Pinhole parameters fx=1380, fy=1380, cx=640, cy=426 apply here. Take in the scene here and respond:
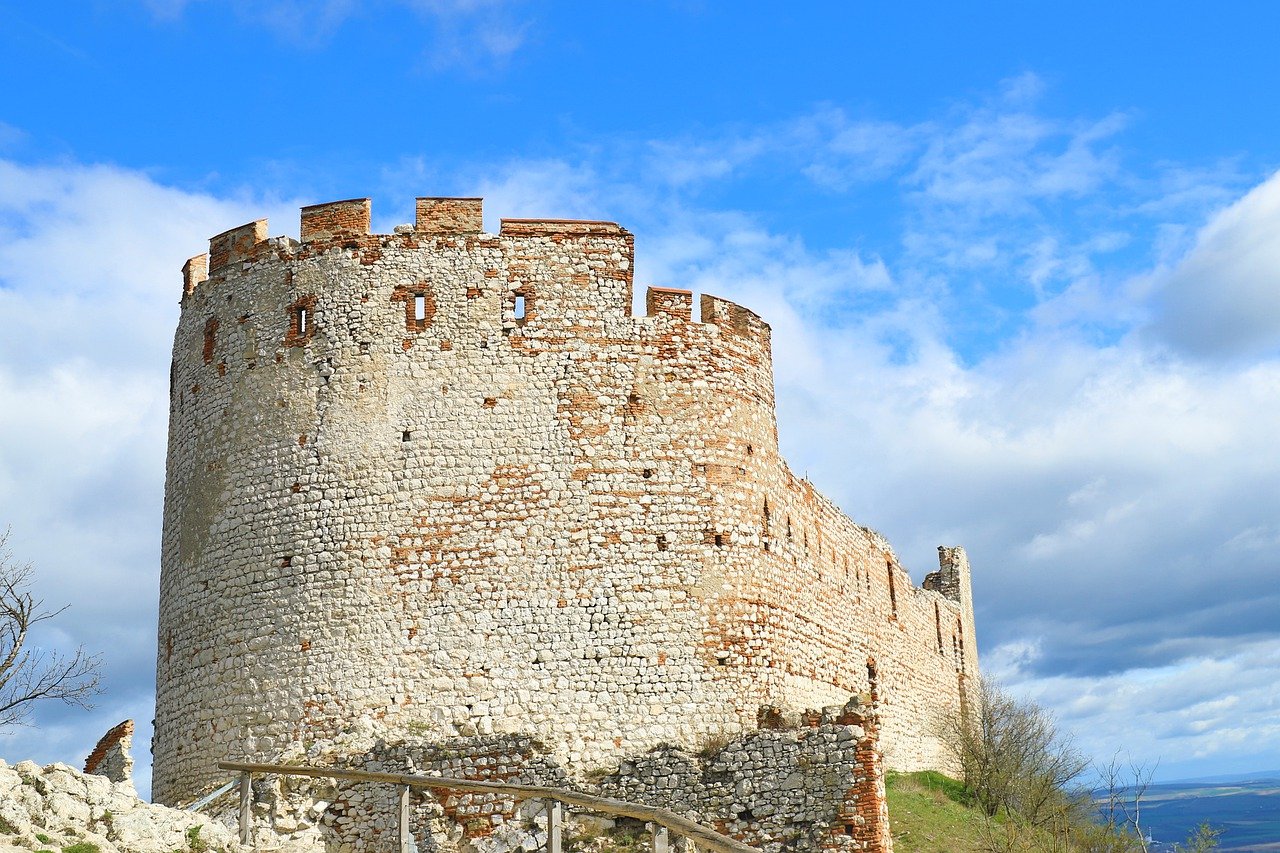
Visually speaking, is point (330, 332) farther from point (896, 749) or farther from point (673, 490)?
point (896, 749)

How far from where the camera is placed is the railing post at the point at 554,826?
42.3ft

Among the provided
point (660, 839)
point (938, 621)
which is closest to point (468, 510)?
point (660, 839)

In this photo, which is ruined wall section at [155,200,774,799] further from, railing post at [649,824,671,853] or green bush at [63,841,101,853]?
railing post at [649,824,671,853]

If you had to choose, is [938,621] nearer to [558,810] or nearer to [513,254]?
[513,254]

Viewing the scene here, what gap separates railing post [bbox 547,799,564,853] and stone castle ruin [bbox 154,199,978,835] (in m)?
5.46

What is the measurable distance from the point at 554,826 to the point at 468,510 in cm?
734

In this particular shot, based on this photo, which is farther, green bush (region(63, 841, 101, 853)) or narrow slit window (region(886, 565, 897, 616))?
narrow slit window (region(886, 565, 897, 616))

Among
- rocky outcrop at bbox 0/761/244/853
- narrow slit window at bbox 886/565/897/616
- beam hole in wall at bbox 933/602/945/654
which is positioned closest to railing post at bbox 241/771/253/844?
rocky outcrop at bbox 0/761/244/853

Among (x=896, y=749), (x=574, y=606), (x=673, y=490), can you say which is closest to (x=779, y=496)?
(x=673, y=490)

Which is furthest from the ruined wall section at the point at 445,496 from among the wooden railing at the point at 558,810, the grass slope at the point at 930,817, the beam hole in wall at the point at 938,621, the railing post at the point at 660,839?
the beam hole in wall at the point at 938,621

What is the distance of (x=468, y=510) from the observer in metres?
19.6

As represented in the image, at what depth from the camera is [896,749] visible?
29234 mm

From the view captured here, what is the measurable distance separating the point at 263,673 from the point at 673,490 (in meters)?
6.40

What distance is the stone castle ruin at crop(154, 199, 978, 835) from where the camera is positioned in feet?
62.7
